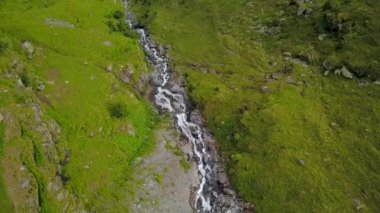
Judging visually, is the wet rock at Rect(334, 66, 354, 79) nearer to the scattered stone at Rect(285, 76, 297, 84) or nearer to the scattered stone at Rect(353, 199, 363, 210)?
the scattered stone at Rect(285, 76, 297, 84)

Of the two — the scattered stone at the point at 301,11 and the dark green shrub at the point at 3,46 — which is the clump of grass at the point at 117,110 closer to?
the dark green shrub at the point at 3,46

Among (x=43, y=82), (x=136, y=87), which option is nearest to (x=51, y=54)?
(x=43, y=82)

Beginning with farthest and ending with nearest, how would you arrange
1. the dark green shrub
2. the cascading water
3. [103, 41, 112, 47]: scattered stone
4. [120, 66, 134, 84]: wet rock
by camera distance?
[103, 41, 112, 47]: scattered stone
[120, 66, 134, 84]: wet rock
the dark green shrub
the cascading water

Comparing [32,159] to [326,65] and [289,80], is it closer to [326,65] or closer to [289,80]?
[289,80]

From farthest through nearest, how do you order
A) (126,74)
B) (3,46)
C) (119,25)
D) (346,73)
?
(119,25) → (346,73) → (126,74) → (3,46)

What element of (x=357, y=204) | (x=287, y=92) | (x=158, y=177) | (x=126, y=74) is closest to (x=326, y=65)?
(x=287, y=92)

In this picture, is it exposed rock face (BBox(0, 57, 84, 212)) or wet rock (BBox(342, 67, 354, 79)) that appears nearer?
exposed rock face (BBox(0, 57, 84, 212))

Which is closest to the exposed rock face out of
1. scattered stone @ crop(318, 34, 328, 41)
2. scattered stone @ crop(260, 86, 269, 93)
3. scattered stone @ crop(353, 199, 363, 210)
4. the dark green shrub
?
the dark green shrub
